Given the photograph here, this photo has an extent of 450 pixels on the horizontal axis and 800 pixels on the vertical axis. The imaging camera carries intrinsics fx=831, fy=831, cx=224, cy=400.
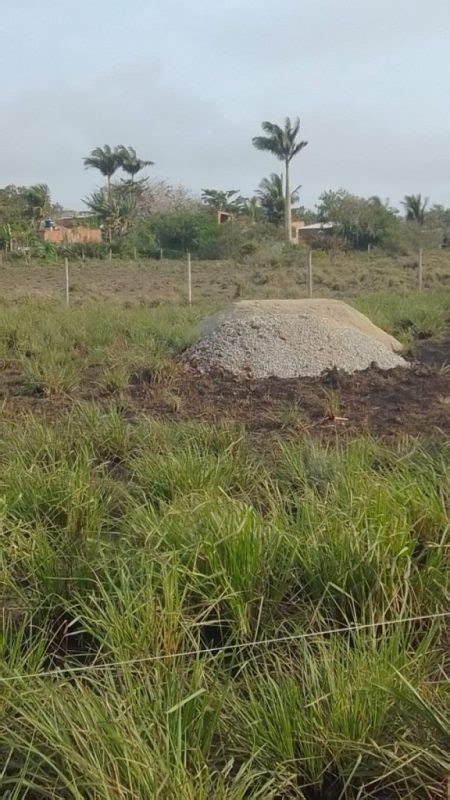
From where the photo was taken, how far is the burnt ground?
683cm

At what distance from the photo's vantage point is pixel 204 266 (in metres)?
40.3

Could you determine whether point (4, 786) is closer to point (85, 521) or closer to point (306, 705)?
point (306, 705)

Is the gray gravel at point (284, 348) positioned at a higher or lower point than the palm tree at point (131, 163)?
lower

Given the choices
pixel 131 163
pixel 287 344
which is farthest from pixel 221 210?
pixel 287 344

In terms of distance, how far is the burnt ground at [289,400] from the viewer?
22.4ft

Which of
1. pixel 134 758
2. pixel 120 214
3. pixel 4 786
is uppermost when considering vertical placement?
pixel 120 214

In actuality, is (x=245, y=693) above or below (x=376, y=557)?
below

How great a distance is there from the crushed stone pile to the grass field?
4264 millimetres

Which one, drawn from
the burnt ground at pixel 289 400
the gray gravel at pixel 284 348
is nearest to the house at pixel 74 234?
the gray gravel at pixel 284 348

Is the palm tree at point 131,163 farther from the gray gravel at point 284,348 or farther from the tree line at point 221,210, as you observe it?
the gray gravel at point 284,348

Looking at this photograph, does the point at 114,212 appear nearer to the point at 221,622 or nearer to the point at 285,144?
the point at 285,144

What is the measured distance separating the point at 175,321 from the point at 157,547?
1044cm

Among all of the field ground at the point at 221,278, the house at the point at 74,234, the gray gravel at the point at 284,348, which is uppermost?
the house at the point at 74,234

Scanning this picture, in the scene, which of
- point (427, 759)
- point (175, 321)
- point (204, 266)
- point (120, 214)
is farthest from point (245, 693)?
point (120, 214)
